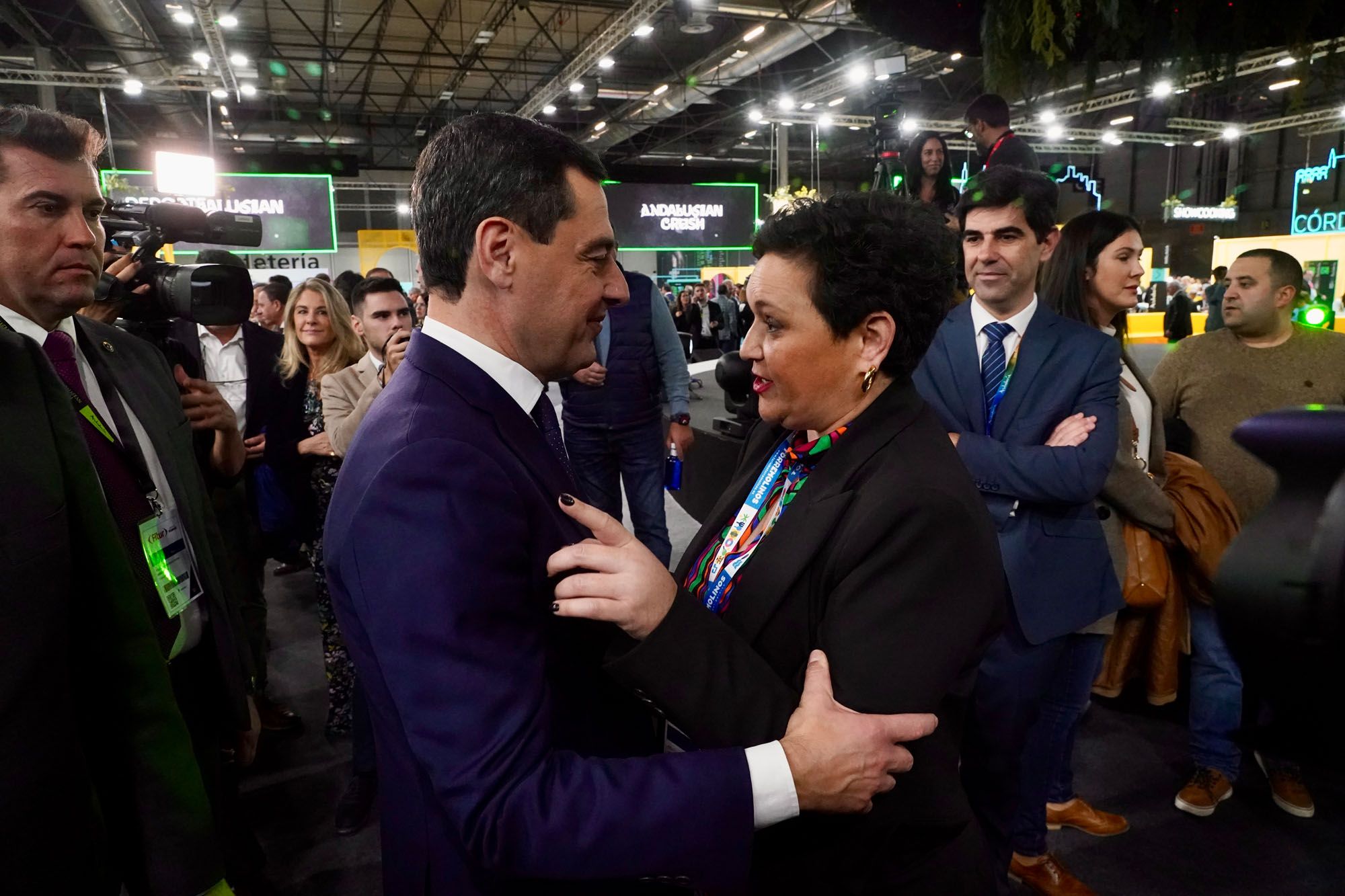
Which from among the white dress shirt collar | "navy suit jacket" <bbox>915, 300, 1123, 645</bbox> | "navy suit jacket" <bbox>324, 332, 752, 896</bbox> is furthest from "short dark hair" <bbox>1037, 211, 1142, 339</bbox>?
"navy suit jacket" <bbox>324, 332, 752, 896</bbox>

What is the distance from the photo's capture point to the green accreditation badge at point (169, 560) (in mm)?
1487

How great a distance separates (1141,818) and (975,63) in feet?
54.6

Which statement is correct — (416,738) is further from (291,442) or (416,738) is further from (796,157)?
(796,157)

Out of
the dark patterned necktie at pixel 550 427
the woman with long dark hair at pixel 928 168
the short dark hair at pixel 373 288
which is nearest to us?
the dark patterned necktie at pixel 550 427

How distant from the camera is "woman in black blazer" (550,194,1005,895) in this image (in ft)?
3.10

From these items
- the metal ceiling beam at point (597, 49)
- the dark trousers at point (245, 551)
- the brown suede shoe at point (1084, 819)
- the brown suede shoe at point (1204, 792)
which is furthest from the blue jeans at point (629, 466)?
the metal ceiling beam at point (597, 49)

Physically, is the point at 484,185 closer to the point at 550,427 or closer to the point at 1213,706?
the point at 550,427

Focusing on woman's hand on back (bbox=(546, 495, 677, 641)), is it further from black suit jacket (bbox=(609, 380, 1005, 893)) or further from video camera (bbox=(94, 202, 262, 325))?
video camera (bbox=(94, 202, 262, 325))

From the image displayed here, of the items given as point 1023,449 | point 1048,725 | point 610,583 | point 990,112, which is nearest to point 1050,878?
point 1048,725

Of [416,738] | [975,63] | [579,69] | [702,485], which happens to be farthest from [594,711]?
[975,63]

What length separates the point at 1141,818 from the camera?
2568 mm

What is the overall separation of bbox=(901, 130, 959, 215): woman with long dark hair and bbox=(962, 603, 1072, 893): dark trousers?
2.40m

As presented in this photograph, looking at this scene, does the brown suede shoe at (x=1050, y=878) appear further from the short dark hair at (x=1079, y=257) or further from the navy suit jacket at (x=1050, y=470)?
the short dark hair at (x=1079, y=257)

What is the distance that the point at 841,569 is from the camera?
3.44ft
